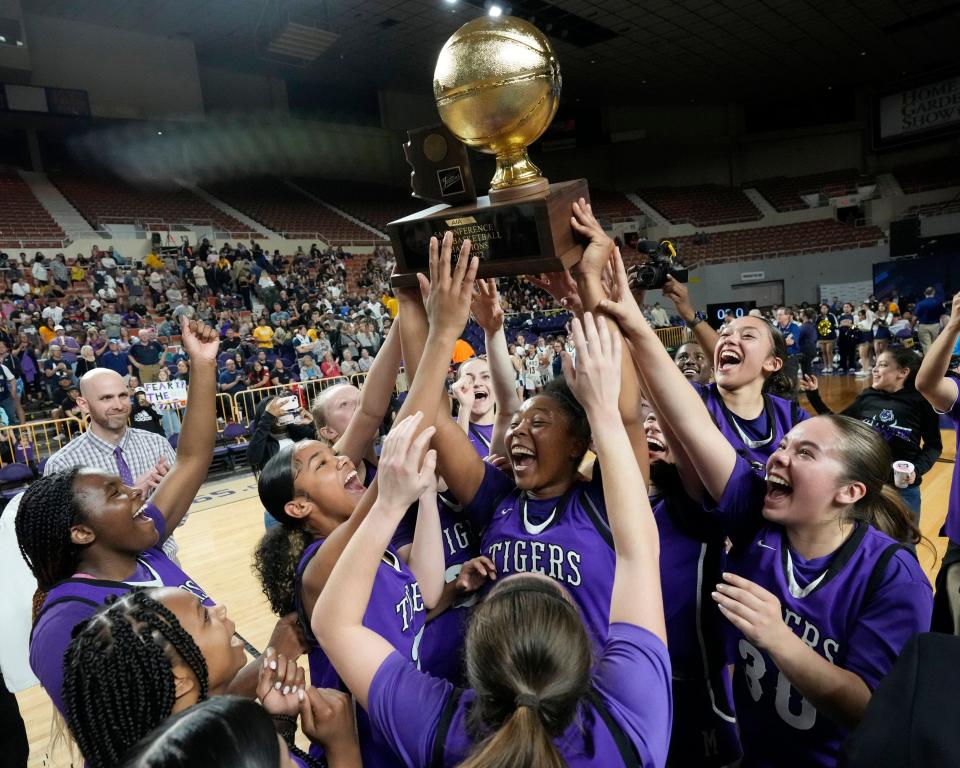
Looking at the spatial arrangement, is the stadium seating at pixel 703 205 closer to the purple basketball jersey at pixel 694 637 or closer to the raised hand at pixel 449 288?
the purple basketball jersey at pixel 694 637

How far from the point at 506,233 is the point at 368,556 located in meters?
0.84

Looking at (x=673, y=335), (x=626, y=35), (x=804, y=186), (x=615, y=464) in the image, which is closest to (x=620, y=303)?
(x=615, y=464)

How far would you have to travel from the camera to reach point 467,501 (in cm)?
188

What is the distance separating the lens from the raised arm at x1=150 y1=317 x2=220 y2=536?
7.07ft

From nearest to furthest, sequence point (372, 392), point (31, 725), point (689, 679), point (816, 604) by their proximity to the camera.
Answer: point (816, 604) < point (689, 679) < point (372, 392) < point (31, 725)

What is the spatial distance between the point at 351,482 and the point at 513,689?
1.05m

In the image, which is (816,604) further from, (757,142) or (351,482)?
(757,142)

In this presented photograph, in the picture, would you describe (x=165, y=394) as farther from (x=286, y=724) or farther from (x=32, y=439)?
(x=286, y=724)

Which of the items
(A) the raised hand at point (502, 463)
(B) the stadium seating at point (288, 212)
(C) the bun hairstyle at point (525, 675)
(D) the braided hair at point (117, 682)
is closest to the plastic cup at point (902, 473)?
(A) the raised hand at point (502, 463)

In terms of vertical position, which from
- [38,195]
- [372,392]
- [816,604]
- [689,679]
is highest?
[38,195]

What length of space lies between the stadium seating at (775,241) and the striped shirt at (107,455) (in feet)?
71.6

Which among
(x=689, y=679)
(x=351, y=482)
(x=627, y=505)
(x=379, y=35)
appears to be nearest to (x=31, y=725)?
(x=351, y=482)

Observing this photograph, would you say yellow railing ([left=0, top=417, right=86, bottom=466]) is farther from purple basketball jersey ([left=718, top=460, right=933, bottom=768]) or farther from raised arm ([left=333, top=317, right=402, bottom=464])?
purple basketball jersey ([left=718, top=460, right=933, bottom=768])

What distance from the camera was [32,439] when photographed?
8078mm
